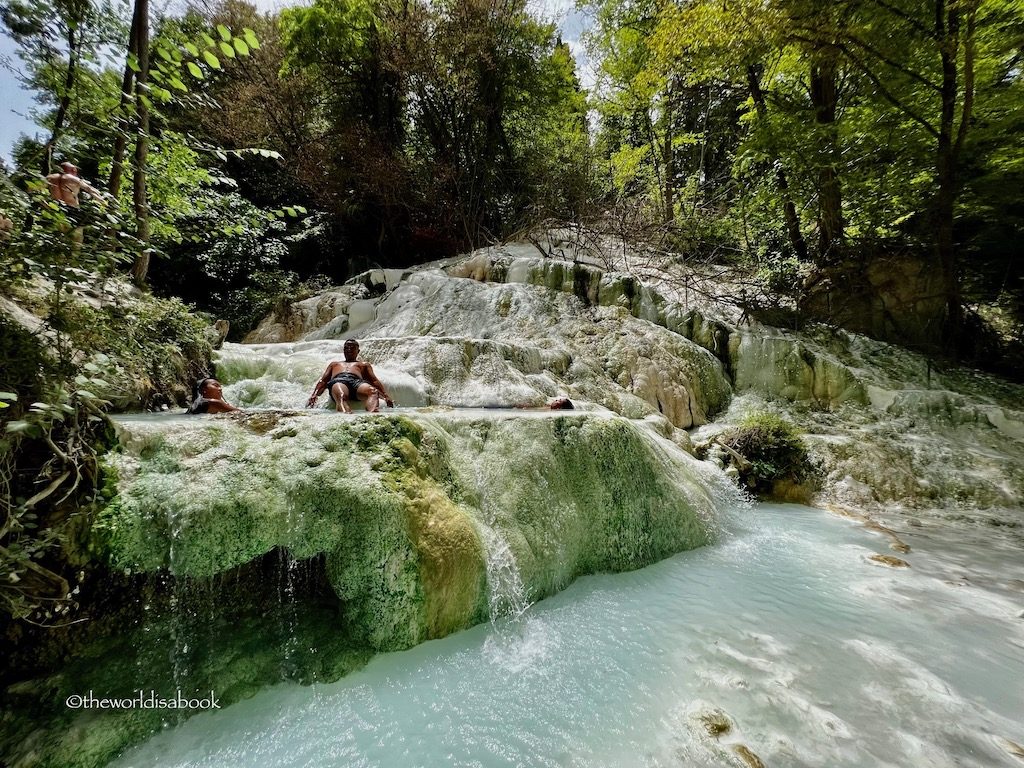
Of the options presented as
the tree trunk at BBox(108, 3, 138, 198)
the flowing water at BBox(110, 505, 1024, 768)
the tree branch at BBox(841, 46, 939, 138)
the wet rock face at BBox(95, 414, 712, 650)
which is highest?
the tree branch at BBox(841, 46, 939, 138)

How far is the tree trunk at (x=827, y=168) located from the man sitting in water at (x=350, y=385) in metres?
9.47

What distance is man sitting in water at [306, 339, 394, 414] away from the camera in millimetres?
4832

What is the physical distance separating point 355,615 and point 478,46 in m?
16.3

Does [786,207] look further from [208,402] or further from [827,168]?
[208,402]

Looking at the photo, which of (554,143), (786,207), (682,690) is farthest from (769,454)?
(554,143)

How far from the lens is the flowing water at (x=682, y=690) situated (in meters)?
1.95

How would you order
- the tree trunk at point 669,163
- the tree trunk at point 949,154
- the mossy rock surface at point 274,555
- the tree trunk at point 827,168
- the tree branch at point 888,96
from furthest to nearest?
the tree trunk at point 669,163
the tree trunk at point 827,168
the tree branch at point 888,96
the tree trunk at point 949,154
the mossy rock surface at point 274,555

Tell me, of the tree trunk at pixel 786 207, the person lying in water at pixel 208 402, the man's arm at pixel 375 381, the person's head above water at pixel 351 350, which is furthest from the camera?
the tree trunk at pixel 786 207

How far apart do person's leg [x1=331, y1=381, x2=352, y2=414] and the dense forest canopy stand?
1.99 m

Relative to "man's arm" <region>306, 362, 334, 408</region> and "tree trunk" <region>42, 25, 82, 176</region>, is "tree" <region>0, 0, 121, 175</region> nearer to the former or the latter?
"tree trunk" <region>42, 25, 82, 176</region>

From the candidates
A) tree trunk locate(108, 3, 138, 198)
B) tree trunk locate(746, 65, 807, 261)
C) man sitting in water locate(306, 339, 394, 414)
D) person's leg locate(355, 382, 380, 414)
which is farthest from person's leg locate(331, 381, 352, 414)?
tree trunk locate(746, 65, 807, 261)

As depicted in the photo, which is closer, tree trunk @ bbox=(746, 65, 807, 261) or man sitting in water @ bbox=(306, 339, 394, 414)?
man sitting in water @ bbox=(306, 339, 394, 414)

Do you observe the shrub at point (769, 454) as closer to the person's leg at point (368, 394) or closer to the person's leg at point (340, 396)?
the person's leg at point (368, 394)

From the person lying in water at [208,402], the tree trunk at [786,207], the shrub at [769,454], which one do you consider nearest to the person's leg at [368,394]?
the person lying in water at [208,402]
